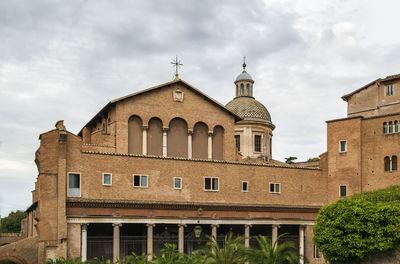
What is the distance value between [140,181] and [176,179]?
2.34 m

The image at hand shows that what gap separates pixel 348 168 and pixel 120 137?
15.3 metres

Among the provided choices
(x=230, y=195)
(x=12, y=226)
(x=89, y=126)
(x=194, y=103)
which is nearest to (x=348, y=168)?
(x=230, y=195)

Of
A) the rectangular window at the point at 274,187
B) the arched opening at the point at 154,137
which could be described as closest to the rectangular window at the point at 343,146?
the rectangular window at the point at 274,187

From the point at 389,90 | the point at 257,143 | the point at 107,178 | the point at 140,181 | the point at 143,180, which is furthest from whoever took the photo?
the point at 257,143

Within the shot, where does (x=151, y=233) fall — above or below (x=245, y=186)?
below

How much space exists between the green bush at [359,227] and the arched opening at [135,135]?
12.5 metres

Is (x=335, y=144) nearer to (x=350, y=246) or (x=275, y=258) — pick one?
(x=350, y=246)

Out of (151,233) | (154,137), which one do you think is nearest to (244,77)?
(154,137)

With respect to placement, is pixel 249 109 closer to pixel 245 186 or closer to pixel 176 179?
pixel 245 186

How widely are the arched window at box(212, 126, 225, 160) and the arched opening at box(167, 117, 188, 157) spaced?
2.37m

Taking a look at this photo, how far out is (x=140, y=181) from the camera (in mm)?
32781

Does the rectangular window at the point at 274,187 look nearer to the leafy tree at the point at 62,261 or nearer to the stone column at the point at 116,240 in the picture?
the stone column at the point at 116,240

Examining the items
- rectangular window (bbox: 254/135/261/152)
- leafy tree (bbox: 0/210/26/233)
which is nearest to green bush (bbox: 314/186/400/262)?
rectangular window (bbox: 254/135/261/152)

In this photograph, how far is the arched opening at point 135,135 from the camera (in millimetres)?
36719
